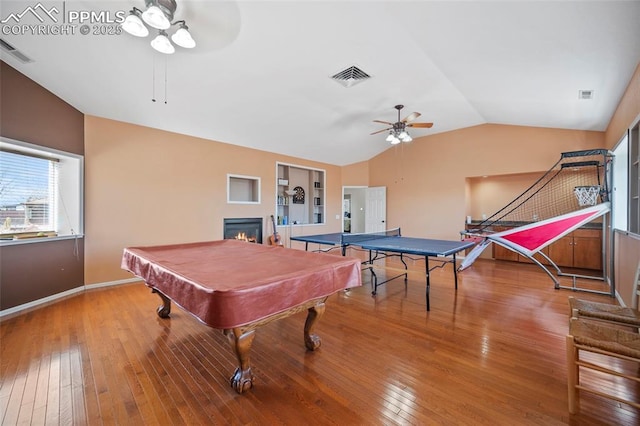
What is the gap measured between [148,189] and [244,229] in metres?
2.10

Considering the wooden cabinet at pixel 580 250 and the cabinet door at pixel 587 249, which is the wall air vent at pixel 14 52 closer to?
the wooden cabinet at pixel 580 250

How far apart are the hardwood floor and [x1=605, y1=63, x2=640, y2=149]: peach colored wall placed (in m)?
2.39

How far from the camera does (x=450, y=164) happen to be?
6.66 m

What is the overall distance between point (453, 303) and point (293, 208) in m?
4.91

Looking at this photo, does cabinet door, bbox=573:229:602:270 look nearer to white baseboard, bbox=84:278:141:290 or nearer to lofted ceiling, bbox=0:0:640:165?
lofted ceiling, bbox=0:0:640:165

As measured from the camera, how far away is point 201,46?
3.10 m

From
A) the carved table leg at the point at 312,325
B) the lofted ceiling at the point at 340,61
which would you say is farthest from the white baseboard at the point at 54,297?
the carved table leg at the point at 312,325

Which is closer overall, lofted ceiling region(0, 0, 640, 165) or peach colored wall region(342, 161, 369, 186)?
lofted ceiling region(0, 0, 640, 165)

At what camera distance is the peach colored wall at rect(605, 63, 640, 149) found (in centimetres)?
277

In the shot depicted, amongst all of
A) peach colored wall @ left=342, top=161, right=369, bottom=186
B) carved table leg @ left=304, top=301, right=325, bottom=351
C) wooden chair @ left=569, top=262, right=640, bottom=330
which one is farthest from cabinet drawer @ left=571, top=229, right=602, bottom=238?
carved table leg @ left=304, top=301, right=325, bottom=351

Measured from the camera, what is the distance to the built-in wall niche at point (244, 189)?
6.14 meters

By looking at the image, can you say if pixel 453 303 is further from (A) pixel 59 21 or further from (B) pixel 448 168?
(A) pixel 59 21

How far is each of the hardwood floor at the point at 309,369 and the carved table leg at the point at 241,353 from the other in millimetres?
62

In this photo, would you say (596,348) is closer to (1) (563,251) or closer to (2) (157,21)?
(2) (157,21)
